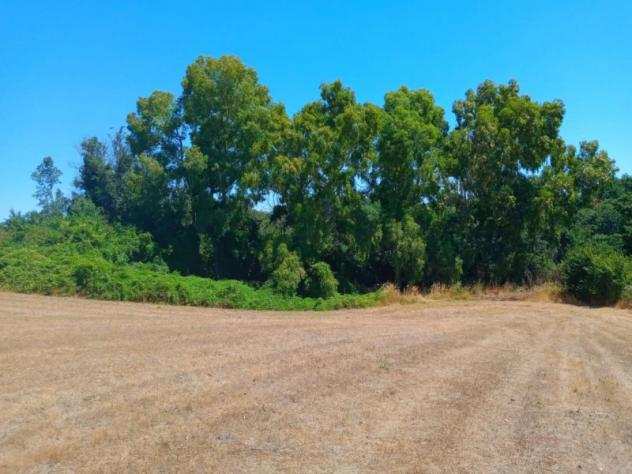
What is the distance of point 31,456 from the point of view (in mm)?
5703

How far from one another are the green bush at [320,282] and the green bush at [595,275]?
8.99 metres

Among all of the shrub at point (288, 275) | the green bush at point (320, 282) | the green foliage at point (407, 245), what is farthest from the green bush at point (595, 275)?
the shrub at point (288, 275)

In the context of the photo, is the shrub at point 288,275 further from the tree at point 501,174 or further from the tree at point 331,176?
the tree at point 501,174

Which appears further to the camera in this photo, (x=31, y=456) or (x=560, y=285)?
(x=560, y=285)

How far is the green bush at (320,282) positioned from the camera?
22.7 metres

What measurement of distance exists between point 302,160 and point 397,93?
553 centimetres

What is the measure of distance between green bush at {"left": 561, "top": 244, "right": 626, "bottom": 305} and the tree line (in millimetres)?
2524

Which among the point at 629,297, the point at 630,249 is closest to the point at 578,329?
the point at 629,297

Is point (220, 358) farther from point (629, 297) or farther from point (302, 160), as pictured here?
point (629, 297)

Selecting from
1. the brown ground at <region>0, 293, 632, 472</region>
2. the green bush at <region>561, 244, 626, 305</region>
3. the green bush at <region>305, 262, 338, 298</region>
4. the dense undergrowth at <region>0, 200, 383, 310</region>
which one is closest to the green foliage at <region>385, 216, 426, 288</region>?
the dense undergrowth at <region>0, 200, 383, 310</region>

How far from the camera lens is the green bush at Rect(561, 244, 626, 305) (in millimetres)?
21031

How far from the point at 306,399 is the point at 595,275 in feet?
56.0

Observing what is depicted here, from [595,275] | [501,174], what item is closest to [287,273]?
[501,174]

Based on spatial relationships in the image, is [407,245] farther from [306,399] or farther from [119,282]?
[306,399]
